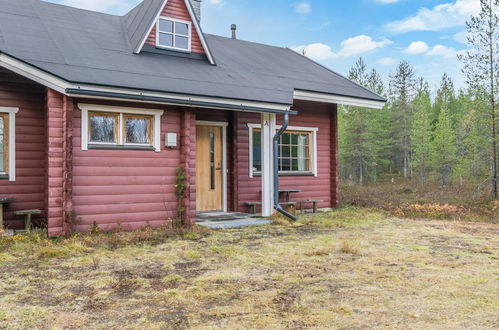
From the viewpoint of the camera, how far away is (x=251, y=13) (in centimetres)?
2067

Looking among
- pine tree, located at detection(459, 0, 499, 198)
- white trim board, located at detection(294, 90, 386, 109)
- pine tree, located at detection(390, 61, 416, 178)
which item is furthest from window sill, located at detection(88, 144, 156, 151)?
pine tree, located at detection(390, 61, 416, 178)

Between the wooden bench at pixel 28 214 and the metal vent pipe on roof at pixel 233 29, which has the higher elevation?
the metal vent pipe on roof at pixel 233 29

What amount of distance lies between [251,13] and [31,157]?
49.8 ft

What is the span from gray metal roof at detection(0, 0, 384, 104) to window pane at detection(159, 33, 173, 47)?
Result: 1.14ft

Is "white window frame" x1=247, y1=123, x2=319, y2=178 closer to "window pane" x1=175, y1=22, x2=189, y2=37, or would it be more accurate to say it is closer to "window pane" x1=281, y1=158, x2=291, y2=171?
"window pane" x1=281, y1=158, x2=291, y2=171

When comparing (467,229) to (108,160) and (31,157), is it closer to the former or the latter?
(108,160)

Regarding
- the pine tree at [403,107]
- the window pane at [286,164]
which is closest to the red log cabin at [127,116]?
the window pane at [286,164]

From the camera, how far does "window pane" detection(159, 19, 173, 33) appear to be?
9.75m

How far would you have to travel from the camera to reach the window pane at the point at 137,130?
800cm

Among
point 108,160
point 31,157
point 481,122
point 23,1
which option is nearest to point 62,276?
point 108,160

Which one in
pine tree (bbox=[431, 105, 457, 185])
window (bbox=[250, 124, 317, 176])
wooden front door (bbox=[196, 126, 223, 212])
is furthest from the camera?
pine tree (bbox=[431, 105, 457, 185])

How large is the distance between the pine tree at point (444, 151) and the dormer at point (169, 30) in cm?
2218

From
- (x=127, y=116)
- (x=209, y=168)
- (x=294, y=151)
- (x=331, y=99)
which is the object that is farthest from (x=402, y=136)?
(x=127, y=116)

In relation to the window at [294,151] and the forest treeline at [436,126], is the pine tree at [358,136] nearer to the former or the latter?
the forest treeline at [436,126]
